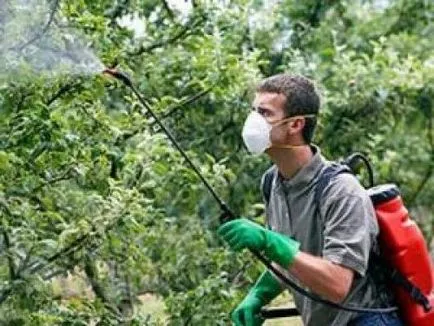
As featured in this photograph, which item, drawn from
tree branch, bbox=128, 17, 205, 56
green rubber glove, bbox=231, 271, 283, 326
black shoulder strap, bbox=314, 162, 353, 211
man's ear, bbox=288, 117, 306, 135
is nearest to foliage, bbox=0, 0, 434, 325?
tree branch, bbox=128, 17, 205, 56

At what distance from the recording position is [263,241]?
2418 mm

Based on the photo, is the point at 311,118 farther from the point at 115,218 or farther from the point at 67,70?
the point at 115,218

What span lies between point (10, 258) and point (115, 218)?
312 mm

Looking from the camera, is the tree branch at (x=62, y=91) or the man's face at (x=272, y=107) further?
the tree branch at (x=62, y=91)

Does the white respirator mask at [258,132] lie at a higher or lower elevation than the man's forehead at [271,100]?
lower

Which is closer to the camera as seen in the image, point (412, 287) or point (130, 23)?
point (412, 287)

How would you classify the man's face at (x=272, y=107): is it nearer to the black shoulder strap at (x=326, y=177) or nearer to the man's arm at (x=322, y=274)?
the black shoulder strap at (x=326, y=177)

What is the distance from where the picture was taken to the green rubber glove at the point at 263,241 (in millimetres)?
2393

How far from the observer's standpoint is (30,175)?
319 cm

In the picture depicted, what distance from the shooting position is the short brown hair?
2580 millimetres

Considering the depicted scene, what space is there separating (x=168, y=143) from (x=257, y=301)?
40.6 inches

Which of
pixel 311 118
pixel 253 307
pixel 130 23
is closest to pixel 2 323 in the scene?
pixel 253 307

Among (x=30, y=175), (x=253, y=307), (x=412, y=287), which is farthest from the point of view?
(x=30, y=175)

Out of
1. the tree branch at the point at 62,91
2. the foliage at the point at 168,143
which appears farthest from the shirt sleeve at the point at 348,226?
the tree branch at the point at 62,91
